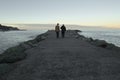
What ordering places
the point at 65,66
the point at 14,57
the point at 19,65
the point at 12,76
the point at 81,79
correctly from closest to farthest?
the point at 81,79 → the point at 12,76 → the point at 65,66 → the point at 19,65 → the point at 14,57

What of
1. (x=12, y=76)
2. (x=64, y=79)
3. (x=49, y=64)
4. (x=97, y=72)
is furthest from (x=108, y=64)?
(x=12, y=76)

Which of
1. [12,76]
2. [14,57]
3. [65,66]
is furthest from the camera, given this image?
[14,57]

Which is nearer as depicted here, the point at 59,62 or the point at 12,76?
the point at 12,76

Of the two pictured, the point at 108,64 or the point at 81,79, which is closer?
the point at 81,79

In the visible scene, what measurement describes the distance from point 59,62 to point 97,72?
2.80 metres

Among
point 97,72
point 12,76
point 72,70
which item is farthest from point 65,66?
point 12,76

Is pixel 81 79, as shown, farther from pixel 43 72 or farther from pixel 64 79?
pixel 43 72

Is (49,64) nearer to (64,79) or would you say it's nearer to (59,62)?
(59,62)

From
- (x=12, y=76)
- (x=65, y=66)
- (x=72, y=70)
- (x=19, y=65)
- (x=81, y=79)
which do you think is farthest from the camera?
(x=19, y=65)

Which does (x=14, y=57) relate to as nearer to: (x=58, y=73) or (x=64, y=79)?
(x=58, y=73)

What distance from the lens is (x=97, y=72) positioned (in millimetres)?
9906

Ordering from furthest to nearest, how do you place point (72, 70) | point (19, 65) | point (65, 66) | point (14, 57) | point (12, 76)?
1. point (14, 57)
2. point (19, 65)
3. point (65, 66)
4. point (72, 70)
5. point (12, 76)

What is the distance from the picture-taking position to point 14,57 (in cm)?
1365

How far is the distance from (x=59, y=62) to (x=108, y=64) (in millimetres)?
2361
